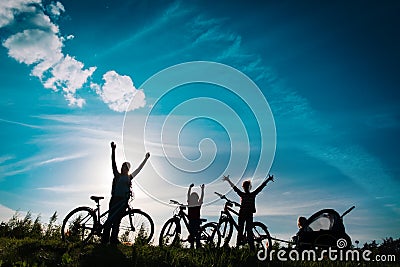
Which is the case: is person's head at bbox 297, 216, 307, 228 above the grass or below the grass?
above

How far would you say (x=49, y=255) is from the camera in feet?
28.9

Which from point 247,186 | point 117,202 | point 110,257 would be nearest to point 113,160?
point 117,202

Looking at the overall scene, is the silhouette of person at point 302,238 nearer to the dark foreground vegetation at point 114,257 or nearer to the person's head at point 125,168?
the dark foreground vegetation at point 114,257

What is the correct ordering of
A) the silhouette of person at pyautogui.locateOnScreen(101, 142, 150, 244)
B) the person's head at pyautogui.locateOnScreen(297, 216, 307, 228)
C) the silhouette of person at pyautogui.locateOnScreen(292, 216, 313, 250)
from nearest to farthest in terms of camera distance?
the silhouette of person at pyautogui.locateOnScreen(101, 142, 150, 244), the silhouette of person at pyautogui.locateOnScreen(292, 216, 313, 250), the person's head at pyautogui.locateOnScreen(297, 216, 307, 228)

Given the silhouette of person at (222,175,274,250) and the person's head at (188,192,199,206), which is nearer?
the silhouette of person at (222,175,274,250)

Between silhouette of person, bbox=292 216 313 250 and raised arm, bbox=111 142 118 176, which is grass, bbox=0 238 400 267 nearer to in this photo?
raised arm, bbox=111 142 118 176

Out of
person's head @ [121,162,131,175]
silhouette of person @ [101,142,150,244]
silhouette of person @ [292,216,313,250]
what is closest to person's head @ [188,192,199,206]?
silhouette of person @ [101,142,150,244]

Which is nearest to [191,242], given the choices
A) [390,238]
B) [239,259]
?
[239,259]

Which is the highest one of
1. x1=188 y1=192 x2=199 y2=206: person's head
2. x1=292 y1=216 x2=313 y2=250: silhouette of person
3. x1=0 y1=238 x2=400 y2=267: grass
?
x1=188 y1=192 x2=199 y2=206: person's head

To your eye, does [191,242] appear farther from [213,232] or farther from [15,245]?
[15,245]

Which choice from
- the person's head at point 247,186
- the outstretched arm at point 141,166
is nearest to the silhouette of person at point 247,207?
the person's head at point 247,186

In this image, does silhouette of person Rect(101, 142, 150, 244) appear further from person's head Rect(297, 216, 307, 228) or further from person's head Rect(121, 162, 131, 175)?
person's head Rect(297, 216, 307, 228)

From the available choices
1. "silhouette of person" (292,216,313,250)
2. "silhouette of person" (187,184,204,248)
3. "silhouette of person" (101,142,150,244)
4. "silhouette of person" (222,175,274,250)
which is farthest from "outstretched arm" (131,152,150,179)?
"silhouette of person" (292,216,313,250)

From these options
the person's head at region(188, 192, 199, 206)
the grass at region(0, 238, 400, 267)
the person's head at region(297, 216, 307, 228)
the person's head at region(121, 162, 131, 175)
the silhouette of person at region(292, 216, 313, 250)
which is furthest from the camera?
the person's head at region(297, 216, 307, 228)
